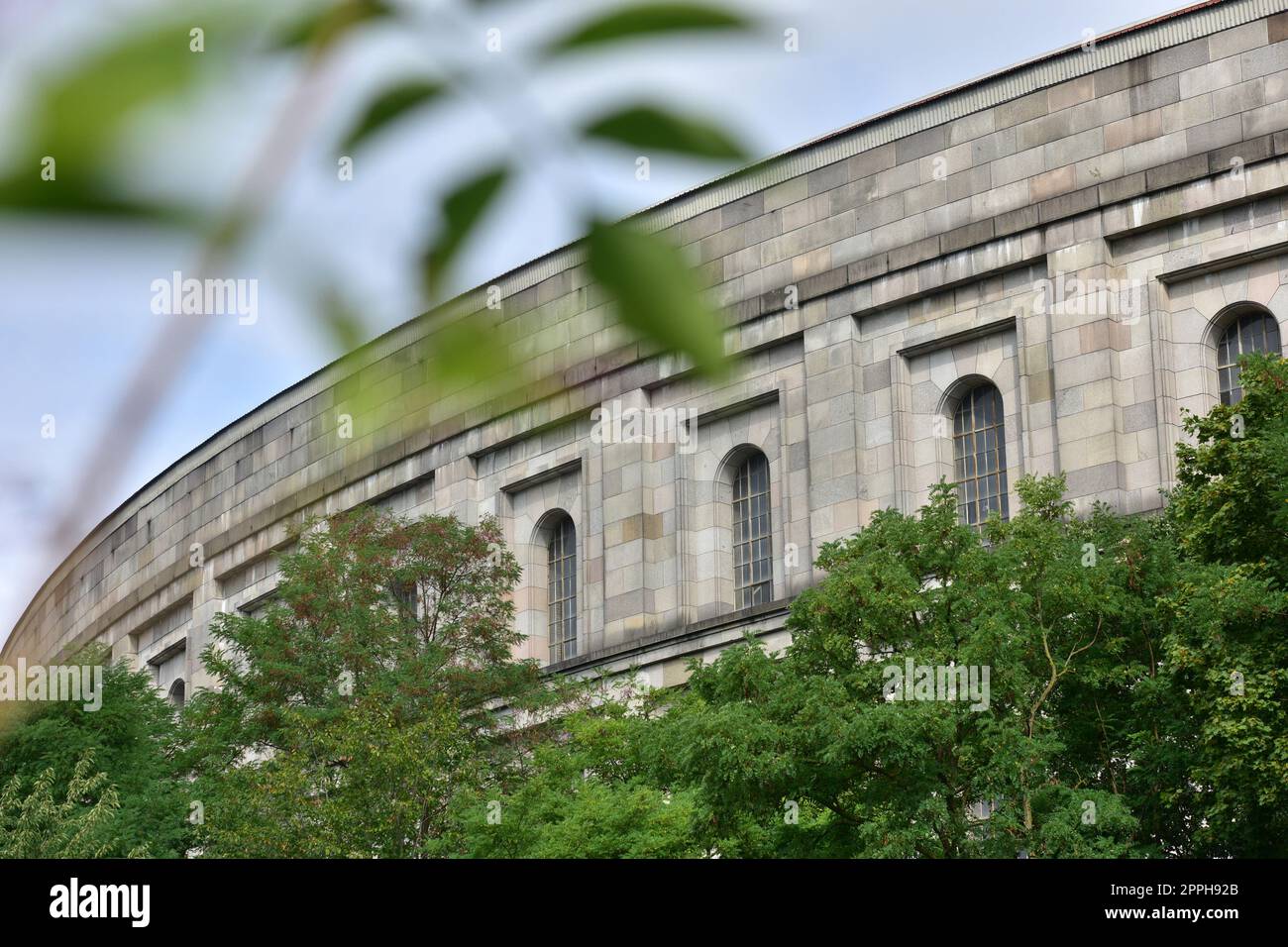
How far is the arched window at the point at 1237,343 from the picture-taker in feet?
85.7

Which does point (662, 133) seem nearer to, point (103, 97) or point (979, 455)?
point (103, 97)

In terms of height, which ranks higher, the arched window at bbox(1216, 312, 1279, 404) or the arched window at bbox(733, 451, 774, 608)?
the arched window at bbox(1216, 312, 1279, 404)

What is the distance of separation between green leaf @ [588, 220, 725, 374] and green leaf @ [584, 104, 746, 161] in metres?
0.04

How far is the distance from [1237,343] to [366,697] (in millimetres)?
13049

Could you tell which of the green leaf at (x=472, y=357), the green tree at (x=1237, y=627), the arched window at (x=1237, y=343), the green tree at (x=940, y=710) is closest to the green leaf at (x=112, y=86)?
the green leaf at (x=472, y=357)

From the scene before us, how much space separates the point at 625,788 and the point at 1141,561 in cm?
579

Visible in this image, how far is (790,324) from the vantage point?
3034 cm

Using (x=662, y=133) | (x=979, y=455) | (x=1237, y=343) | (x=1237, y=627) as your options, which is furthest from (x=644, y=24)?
(x=979, y=455)

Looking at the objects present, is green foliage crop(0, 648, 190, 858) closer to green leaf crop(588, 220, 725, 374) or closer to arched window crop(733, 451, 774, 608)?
arched window crop(733, 451, 774, 608)

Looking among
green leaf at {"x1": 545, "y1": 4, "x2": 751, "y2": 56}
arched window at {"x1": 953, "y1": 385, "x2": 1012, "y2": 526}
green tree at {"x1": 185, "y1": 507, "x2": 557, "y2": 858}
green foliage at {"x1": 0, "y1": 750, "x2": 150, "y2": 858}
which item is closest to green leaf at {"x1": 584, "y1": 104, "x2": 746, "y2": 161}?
green leaf at {"x1": 545, "y1": 4, "x2": 751, "y2": 56}

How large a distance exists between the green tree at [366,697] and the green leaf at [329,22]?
62.9 feet

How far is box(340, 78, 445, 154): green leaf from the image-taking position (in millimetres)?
677

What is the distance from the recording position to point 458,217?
28.7 inches
